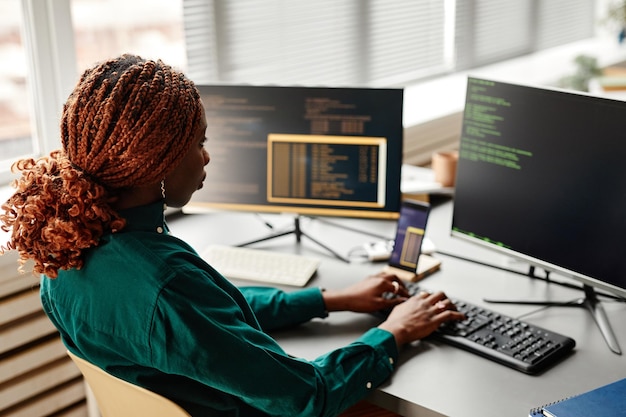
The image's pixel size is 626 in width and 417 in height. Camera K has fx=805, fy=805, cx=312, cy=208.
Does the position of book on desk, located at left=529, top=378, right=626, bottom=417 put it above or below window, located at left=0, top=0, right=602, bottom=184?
below

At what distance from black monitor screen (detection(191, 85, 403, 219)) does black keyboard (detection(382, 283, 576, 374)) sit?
19.8 inches

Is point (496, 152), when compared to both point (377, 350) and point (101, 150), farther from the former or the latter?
point (101, 150)

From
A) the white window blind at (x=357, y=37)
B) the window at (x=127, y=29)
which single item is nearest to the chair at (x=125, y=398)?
the window at (x=127, y=29)

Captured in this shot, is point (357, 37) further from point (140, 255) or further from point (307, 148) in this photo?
point (140, 255)

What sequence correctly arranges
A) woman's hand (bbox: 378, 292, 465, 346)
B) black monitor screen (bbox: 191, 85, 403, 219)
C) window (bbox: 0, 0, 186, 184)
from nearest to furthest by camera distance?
woman's hand (bbox: 378, 292, 465, 346) → black monitor screen (bbox: 191, 85, 403, 219) → window (bbox: 0, 0, 186, 184)

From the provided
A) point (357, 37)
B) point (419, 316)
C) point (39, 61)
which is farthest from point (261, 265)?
point (357, 37)

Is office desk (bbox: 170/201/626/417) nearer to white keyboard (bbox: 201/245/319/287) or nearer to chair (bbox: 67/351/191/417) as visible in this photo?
white keyboard (bbox: 201/245/319/287)

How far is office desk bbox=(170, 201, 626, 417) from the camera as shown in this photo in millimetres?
1509

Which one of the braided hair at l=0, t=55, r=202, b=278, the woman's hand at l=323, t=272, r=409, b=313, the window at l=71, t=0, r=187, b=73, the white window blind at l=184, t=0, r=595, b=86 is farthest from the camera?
the white window blind at l=184, t=0, r=595, b=86

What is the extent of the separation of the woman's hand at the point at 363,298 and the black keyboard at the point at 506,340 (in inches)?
5.9

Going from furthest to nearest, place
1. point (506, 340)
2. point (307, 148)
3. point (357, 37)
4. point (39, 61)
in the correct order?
1. point (357, 37)
2. point (39, 61)
3. point (307, 148)
4. point (506, 340)

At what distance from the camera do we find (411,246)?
2035 millimetres

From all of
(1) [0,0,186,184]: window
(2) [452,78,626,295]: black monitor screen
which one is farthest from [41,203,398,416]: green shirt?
(1) [0,0,186,184]: window

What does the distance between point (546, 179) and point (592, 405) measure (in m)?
0.59
